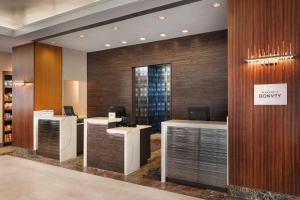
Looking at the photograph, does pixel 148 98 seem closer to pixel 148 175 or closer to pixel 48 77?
pixel 48 77

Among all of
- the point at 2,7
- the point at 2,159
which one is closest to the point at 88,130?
the point at 2,159

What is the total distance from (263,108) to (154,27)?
10.1ft

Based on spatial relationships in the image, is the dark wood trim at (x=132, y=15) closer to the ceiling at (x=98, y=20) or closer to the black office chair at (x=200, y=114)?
the ceiling at (x=98, y=20)

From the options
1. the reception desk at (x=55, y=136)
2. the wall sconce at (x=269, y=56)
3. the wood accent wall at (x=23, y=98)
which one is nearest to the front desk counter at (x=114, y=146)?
the reception desk at (x=55, y=136)

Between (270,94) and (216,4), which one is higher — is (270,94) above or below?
below

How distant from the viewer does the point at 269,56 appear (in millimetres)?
3146

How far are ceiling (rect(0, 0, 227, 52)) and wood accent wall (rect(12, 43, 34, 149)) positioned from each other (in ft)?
1.19

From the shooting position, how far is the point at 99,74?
25.7 ft

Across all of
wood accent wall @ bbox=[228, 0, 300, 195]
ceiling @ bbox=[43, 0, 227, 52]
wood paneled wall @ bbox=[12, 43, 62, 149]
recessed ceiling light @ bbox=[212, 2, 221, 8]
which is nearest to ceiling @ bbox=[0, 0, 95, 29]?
ceiling @ bbox=[43, 0, 227, 52]

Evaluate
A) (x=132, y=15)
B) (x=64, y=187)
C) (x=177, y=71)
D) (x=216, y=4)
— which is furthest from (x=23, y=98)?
(x=216, y=4)

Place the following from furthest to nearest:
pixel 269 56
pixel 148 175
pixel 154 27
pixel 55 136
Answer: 1. pixel 55 136
2. pixel 154 27
3. pixel 148 175
4. pixel 269 56

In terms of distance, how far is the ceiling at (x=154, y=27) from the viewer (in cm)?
419

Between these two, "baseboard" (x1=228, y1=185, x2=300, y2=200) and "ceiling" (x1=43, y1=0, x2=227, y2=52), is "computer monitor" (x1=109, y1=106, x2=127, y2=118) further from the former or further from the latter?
"baseboard" (x1=228, y1=185, x2=300, y2=200)

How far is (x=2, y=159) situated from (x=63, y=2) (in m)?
4.16
